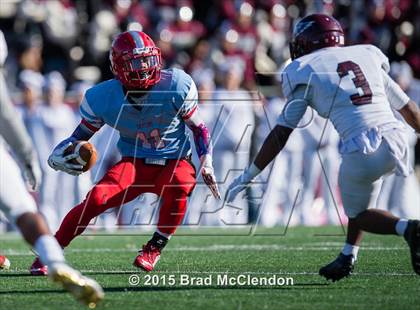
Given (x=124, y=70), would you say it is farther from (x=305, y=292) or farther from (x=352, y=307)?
(x=352, y=307)

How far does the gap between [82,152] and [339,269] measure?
1758mm

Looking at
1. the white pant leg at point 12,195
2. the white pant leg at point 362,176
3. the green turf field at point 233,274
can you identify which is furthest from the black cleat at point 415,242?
the white pant leg at point 12,195

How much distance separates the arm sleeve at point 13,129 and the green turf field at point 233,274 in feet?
2.52

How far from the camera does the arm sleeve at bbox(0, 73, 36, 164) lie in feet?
14.4

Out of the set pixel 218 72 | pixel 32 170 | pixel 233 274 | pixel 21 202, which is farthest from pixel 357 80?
pixel 218 72

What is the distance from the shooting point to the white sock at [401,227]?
5.09 meters

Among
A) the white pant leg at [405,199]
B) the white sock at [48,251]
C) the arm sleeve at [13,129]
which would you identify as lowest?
the white pant leg at [405,199]

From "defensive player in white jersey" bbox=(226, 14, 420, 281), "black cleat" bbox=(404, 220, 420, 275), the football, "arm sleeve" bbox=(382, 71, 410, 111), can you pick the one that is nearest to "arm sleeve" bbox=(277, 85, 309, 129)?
"defensive player in white jersey" bbox=(226, 14, 420, 281)

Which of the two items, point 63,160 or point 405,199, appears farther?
point 405,199

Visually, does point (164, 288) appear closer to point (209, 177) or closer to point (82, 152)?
point (209, 177)

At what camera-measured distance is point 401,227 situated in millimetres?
5098

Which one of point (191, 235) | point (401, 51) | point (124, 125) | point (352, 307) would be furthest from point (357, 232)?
point (401, 51)

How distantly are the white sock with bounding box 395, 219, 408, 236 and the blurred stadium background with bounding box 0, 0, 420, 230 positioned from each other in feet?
17.3

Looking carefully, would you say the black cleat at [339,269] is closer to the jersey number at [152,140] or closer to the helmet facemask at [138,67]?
the jersey number at [152,140]
